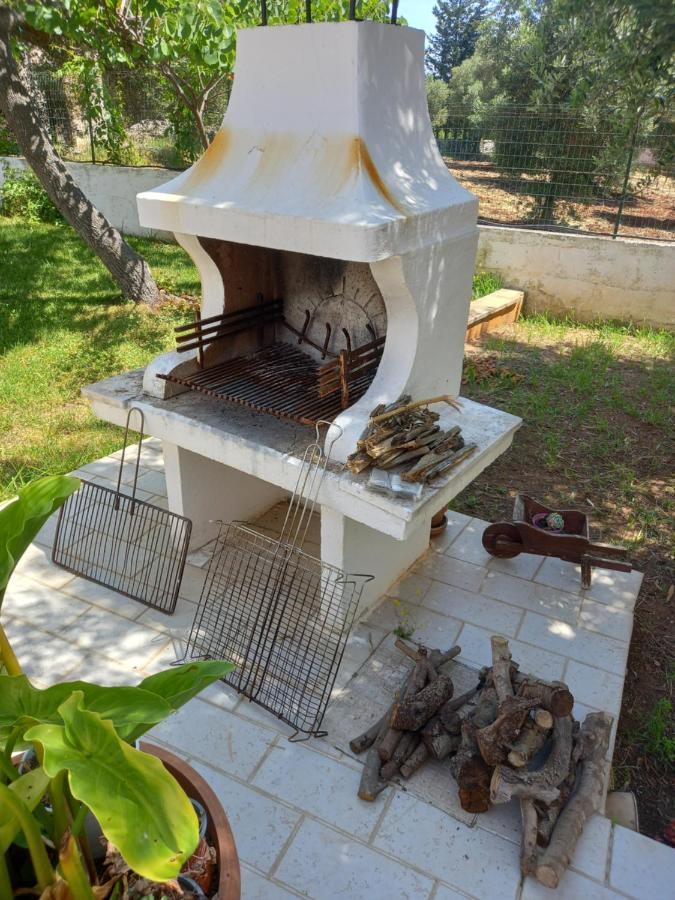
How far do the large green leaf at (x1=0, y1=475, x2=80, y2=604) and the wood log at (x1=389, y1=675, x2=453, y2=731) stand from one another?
1.78 m

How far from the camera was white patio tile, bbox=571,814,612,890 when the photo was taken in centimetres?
265

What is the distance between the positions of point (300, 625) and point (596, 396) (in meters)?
4.49

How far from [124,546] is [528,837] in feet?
9.78

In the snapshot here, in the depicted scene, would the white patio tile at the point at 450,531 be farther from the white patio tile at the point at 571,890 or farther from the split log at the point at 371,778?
the white patio tile at the point at 571,890

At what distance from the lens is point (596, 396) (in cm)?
701

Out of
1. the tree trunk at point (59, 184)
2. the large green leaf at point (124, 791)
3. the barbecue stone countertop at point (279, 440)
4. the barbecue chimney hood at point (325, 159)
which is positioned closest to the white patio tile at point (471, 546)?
the barbecue stone countertop at point (279, 440)

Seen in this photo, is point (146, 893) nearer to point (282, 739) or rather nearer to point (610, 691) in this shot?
point (282, 739)

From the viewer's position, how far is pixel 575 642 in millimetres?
3820

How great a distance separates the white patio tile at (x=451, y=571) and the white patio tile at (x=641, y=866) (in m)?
1.66

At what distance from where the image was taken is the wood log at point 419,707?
10.0 ft

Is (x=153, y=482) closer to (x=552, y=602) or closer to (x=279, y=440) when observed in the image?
(x=279, y=440)

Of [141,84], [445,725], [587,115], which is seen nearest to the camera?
[445,725]

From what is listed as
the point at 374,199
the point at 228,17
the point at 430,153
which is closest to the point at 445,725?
the point at 374,199

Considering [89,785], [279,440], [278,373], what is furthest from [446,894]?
[278,373]
